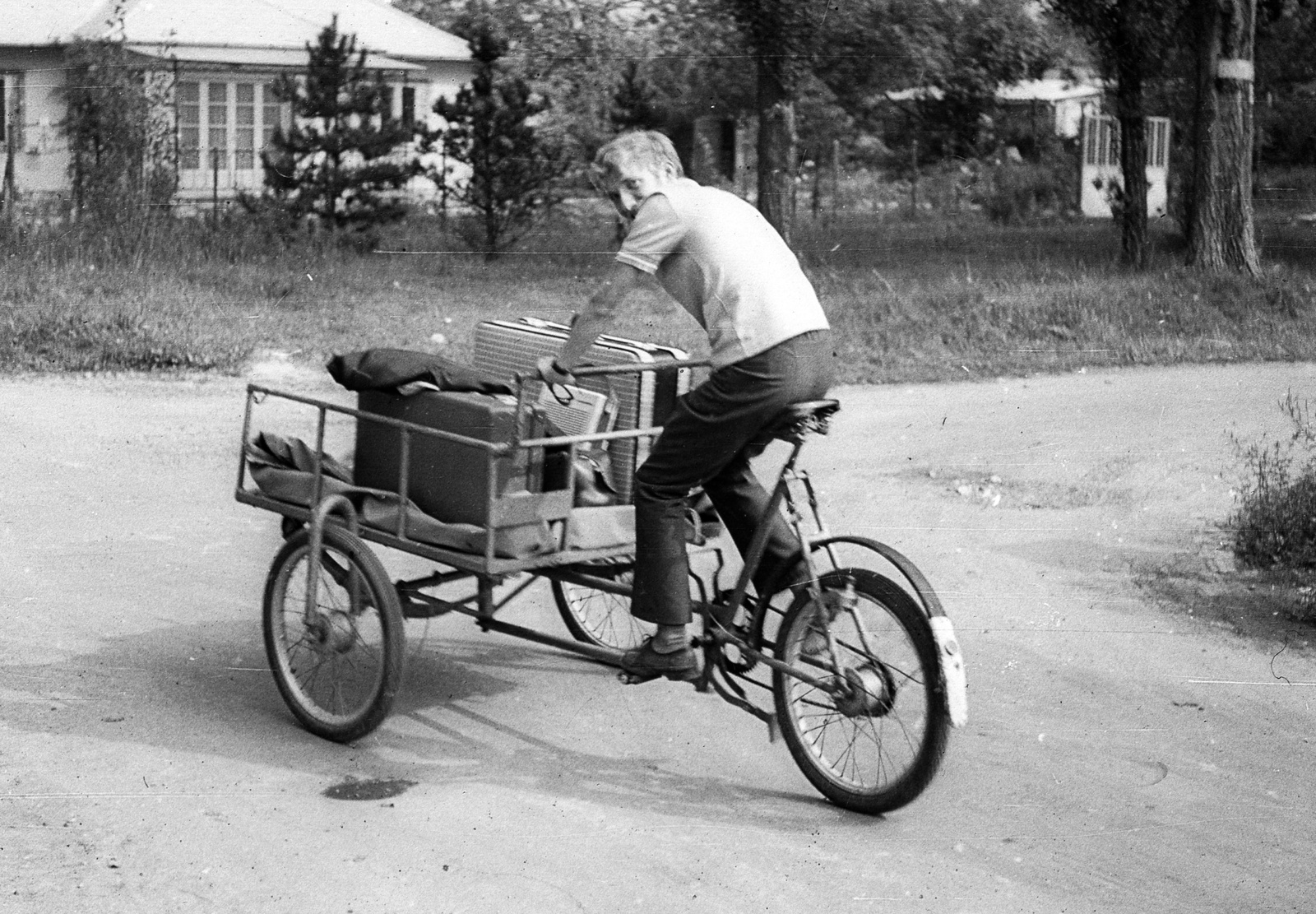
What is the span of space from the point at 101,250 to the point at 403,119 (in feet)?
27.7

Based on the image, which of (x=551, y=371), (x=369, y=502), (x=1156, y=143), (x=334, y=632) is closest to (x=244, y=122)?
(x=1156, y=143)

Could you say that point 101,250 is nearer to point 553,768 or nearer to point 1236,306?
point 1236,306

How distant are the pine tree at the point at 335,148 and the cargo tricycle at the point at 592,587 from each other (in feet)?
56.6

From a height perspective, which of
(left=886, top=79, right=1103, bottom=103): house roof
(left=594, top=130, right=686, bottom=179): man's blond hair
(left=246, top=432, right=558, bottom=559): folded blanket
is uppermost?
(left=886, top=79, right=1103, bottom=103): house roof

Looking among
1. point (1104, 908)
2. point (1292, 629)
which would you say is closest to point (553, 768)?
point (1104, 908)

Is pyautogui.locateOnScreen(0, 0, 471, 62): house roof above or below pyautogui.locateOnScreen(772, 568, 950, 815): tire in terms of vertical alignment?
above

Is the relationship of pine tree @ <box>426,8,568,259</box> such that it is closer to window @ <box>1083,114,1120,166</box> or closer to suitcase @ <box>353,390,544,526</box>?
suitcase @ <box>353,390,544,526</box>

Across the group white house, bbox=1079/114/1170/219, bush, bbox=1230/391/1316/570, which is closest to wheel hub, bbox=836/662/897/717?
bush, bbox=1230/391/1316/570

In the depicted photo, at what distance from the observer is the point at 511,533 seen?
5.30 m

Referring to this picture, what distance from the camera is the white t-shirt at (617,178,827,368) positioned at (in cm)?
500

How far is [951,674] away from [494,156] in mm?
19912

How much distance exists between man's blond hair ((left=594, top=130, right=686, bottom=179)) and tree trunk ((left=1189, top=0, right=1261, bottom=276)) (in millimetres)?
14277

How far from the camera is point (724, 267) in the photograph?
502 centimetres

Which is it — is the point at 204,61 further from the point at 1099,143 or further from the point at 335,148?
the point at 1099,143
